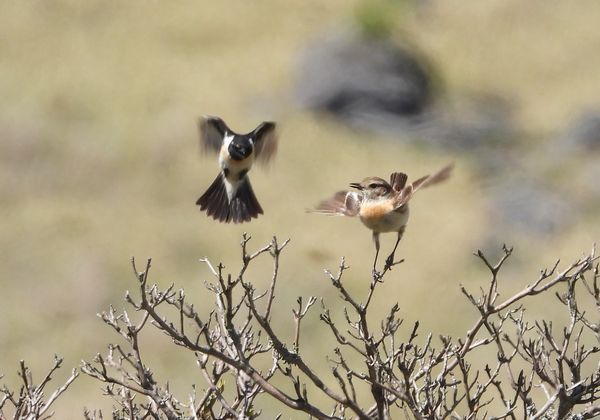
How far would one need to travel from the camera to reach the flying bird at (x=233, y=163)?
6.96m

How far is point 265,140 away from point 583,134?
2117 centimetres

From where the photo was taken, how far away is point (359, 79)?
89.8 feet

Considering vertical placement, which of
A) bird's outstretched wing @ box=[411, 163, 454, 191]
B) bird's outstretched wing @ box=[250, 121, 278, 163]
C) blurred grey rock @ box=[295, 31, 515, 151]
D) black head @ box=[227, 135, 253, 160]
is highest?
blurred grey rock @ box=[295, 31, 515, 151]

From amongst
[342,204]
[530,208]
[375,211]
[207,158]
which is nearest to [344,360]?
[375,211]

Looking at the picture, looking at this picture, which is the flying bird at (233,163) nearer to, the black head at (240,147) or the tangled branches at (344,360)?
the black head at (240,147)

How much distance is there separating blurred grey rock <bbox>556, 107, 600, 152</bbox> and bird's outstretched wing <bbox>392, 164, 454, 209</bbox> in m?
22.5

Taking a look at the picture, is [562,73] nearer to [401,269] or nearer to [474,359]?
[401,269]

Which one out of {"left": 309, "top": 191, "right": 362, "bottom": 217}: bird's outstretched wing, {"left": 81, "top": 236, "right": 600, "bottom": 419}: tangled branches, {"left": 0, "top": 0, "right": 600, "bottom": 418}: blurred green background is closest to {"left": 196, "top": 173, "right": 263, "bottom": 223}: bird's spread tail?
{"left": 309, "top": 191, "right": 362, "bottom": 217}: bird's outstretched wing

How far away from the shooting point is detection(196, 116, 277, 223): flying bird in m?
6.96

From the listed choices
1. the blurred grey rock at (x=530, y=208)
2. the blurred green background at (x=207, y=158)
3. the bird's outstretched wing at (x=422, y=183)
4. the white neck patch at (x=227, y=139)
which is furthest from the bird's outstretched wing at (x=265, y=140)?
the blurred grey rock at (x=530, y=208)

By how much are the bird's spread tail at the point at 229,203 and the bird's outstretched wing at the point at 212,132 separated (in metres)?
0.20

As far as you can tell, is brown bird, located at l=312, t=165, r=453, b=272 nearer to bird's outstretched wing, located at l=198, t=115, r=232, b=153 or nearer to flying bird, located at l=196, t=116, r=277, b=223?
flying bird, located at l=196, t=116, r=277, b=223

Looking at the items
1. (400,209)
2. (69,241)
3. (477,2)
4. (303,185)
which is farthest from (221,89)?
(400,209)

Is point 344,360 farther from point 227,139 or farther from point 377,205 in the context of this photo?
point 227,139
